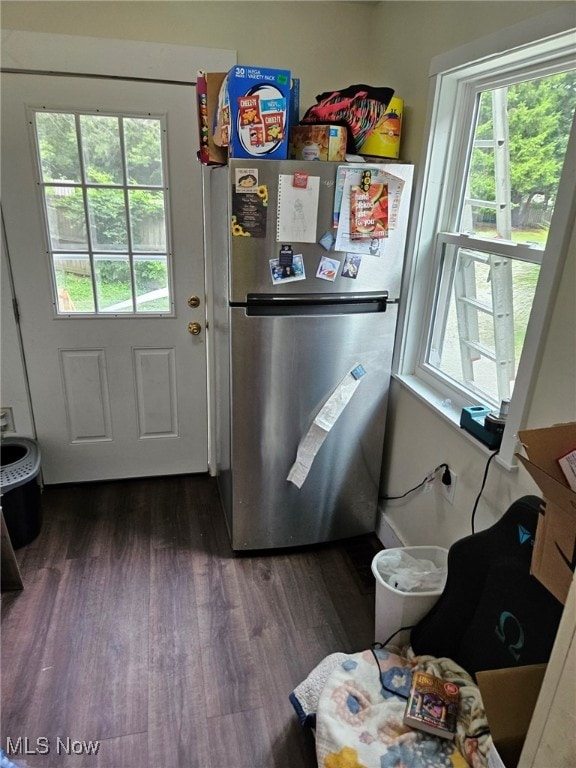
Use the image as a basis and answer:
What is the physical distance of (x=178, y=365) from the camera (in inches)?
99.6

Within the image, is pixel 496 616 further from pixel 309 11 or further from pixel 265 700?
pixel 309 11

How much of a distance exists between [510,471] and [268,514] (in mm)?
1038

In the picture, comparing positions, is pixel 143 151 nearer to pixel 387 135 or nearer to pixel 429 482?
pixel 387 135

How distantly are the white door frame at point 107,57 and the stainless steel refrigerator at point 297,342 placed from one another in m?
0.47

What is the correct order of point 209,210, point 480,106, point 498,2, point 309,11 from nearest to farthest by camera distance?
point 498,2, point 480,106, point 309,11, point 209,210

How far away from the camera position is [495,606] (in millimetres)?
1339

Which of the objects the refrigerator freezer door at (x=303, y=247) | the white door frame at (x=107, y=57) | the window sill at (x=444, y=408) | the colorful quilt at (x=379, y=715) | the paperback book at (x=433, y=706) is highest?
the white door frame at (x=107, y=57)

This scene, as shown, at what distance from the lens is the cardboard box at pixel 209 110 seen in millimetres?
1863

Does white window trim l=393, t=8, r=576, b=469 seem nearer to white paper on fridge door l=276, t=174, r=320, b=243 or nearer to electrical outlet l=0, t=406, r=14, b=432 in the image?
white paper on fridge door l=276, t=174, r=320, b=243

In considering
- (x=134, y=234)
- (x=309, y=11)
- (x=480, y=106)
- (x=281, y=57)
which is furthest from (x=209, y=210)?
(x=480, y=106)

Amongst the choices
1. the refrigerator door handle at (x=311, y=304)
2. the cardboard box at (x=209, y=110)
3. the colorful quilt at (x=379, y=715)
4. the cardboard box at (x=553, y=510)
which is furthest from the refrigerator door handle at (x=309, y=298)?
the colorful quilt at (x=379, y=715)

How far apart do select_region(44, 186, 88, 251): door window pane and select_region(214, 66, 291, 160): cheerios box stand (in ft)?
2.83

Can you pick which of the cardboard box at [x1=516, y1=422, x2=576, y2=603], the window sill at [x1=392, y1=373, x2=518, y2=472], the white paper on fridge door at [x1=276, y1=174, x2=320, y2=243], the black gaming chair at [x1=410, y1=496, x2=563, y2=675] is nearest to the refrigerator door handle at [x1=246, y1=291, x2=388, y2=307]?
the white paper on fridge door at [x1=276, y1=174, x2=320, y2=243]

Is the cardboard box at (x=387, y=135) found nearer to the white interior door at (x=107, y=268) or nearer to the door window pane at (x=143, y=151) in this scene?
the white interior door at (x=107, y=268)
